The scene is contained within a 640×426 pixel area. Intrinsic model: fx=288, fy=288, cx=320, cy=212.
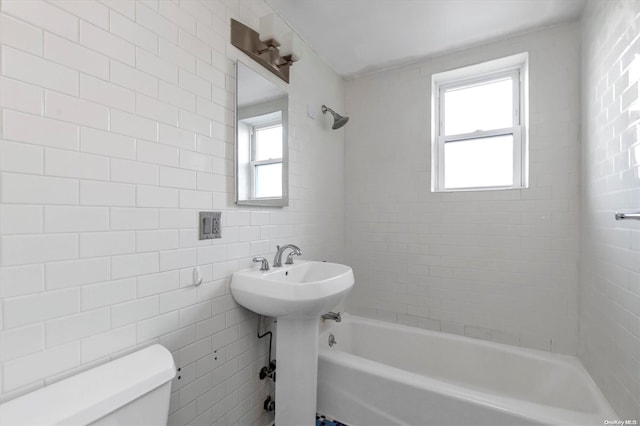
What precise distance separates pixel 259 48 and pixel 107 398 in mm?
1672

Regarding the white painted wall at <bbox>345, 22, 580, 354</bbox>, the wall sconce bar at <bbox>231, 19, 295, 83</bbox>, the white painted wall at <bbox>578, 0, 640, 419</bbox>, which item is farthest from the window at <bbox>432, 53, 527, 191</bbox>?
the wall sconce bar at <bbox>231, 19, 295, 83</bbox>

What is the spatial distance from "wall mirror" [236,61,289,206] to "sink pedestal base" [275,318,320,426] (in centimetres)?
70

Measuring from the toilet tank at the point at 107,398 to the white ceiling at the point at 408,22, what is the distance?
75.9 inches

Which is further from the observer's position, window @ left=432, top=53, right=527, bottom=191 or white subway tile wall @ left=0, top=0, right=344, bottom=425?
window @ left=432, top=53, right=527, bottom=191

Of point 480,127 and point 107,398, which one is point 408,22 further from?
point 107,398

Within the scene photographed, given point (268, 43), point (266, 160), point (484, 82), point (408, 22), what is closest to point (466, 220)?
point (484, 82)

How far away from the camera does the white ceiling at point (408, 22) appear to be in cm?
171

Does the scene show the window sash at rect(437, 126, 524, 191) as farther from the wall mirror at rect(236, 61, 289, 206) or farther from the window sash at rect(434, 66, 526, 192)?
the wall mirror at rect(236, 61, 289, 206)

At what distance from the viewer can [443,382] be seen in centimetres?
150

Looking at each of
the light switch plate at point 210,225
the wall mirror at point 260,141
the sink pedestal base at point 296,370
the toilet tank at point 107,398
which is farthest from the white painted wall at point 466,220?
the toilet tank at point 107,398

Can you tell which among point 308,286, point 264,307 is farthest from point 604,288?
point 264,307

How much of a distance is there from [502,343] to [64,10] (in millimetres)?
2811

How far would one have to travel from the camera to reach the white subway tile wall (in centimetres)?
81

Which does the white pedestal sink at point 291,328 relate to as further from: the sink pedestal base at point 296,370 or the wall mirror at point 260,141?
the wall mirror at point 260,141
